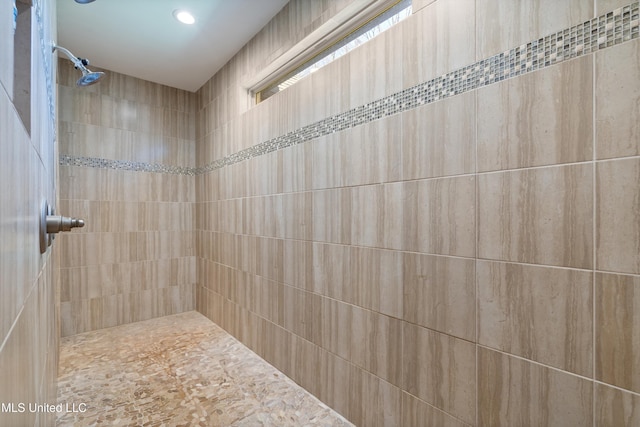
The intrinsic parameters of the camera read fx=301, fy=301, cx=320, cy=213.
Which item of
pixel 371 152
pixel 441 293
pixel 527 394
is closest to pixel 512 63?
pixel 371 152

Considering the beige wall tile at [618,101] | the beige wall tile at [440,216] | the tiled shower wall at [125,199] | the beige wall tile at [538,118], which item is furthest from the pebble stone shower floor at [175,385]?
the beige wall tile at [618,101]

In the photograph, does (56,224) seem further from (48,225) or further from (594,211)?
(594,211)

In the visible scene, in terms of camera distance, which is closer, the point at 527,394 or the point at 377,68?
the point at 527,394

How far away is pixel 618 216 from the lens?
89cm

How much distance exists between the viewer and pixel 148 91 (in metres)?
3.39

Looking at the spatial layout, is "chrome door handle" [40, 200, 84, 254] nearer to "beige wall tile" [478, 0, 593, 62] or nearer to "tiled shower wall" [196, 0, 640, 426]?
"tiled shower wall" [196, 0, 640, 426]

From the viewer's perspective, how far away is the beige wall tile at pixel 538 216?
0.95 meters

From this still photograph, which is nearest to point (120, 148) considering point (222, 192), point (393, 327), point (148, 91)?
→ point (148, 91)

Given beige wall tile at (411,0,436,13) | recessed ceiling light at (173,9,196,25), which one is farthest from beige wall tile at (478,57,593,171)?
recessed ceiling light at (173,9,196,25)

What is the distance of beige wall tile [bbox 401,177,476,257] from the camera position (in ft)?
3.96

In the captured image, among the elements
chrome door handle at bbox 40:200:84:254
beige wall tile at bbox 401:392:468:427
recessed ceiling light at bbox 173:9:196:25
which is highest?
recessed ceiling light at bbox 173:9:196:25

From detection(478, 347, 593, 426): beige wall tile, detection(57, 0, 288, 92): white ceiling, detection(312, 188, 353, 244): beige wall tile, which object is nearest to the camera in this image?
detection(478, 347, 593, 426): beige wall tile

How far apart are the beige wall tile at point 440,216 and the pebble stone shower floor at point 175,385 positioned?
1.19 metres

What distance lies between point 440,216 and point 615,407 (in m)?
0.78
